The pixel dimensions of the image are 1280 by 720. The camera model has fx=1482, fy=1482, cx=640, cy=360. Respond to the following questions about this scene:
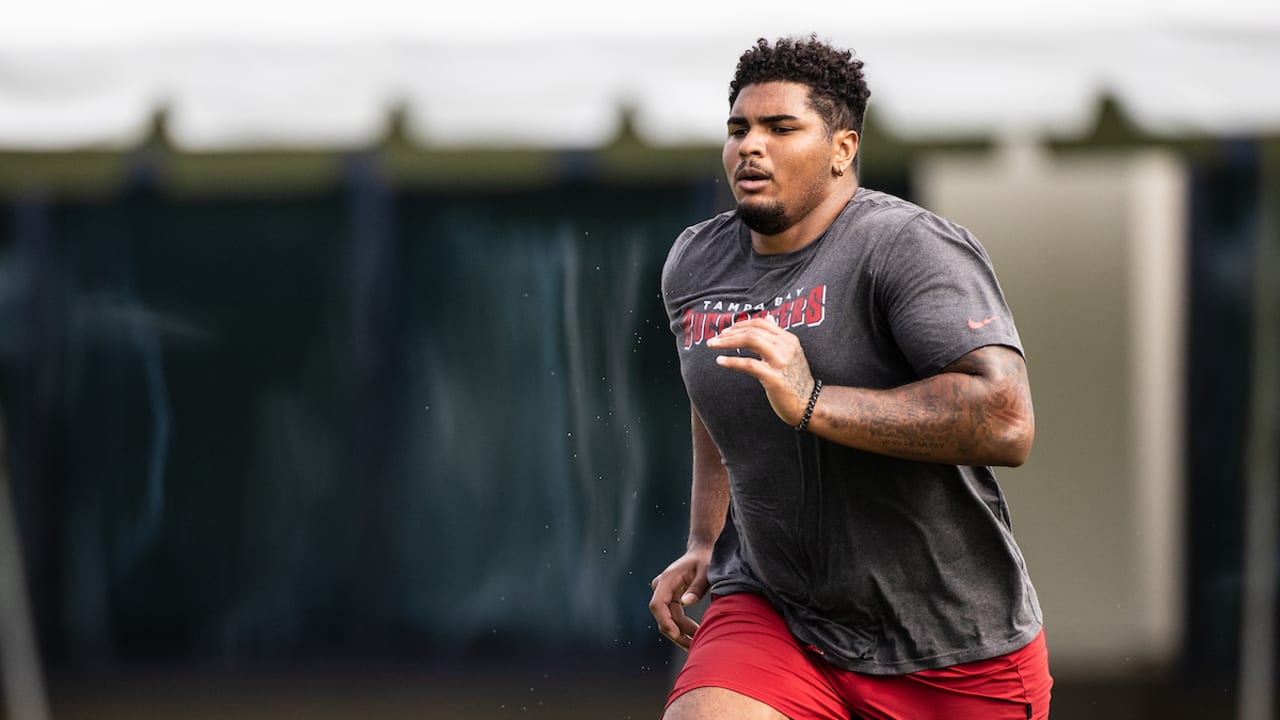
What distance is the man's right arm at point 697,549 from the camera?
2.68 meters

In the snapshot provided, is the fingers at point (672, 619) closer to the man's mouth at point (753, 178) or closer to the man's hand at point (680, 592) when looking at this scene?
the man's hand at point (680, 592)

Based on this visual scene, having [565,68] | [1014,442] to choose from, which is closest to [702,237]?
[1014,442]

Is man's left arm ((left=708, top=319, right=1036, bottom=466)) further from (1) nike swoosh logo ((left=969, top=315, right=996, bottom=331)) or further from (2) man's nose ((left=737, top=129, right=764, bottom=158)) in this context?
(2) man's nose ((left=737, top=129, right=764, bottom=158))

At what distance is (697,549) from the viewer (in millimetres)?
2719

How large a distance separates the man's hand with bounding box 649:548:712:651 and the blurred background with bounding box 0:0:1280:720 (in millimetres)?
2039

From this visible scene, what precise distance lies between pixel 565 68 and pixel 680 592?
7.70 feet

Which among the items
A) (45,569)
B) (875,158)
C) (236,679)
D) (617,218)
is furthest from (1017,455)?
(45,569)

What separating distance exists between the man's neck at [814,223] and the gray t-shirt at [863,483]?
0.02 metres

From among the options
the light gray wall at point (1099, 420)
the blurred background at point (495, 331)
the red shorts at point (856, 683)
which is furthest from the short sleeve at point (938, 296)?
the light gray wall at point (1099, 420)

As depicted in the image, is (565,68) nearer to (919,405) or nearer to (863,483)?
(863,483)

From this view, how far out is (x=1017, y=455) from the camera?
6.69 ft

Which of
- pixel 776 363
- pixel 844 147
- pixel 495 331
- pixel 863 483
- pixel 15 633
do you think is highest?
pixel 844 147

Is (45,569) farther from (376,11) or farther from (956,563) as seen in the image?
(956,563)

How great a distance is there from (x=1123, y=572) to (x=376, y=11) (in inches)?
120
